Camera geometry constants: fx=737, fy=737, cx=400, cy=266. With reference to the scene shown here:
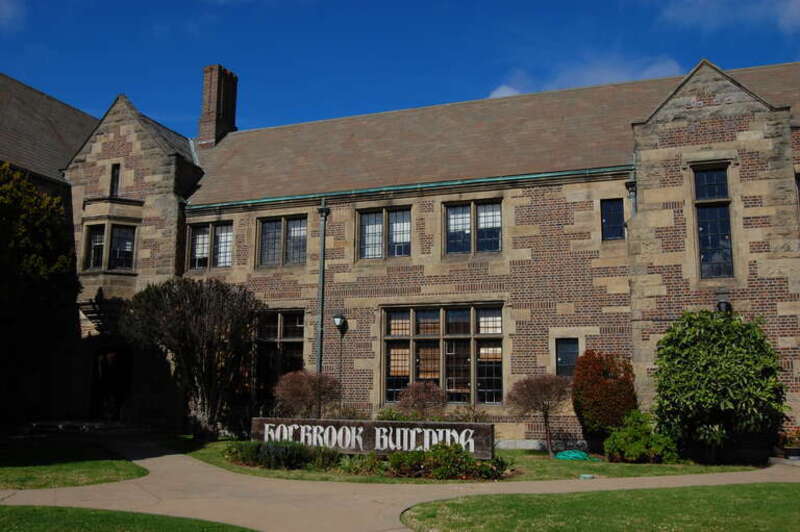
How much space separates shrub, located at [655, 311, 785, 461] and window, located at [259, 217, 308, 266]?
36.1 ft

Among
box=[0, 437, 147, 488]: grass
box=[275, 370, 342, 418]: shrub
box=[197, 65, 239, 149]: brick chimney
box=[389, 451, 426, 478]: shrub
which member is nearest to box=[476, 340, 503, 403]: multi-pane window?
box=[275, 370, 342, 418]: shrub

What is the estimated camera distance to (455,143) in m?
23.0

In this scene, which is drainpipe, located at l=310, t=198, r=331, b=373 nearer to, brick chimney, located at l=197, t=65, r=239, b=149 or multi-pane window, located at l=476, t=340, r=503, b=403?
multi-pane window, located at l=476, t=340, r=503, b=403

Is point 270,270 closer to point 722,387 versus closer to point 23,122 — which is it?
point 23,122

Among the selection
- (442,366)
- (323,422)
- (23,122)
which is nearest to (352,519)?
(323,422)

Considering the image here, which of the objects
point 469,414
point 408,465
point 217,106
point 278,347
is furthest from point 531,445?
point 217,106

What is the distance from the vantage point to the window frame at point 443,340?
19.7 m

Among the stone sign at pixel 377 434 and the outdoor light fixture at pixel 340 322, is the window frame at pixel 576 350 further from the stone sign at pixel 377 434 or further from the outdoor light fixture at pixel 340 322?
the outdoor light fixture at pixel 340 322

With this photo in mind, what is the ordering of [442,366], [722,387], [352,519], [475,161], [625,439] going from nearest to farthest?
[352,519], [722,387], [625,439], [442,366], [475,161]

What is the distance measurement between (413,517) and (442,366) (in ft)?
34.4

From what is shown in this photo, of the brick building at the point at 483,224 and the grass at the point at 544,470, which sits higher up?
the brick building at the point at 483,224

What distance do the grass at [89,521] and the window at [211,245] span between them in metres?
13.6

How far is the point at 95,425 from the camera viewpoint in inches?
809

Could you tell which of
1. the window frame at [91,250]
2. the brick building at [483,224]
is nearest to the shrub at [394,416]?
the brick building at [483,224]
